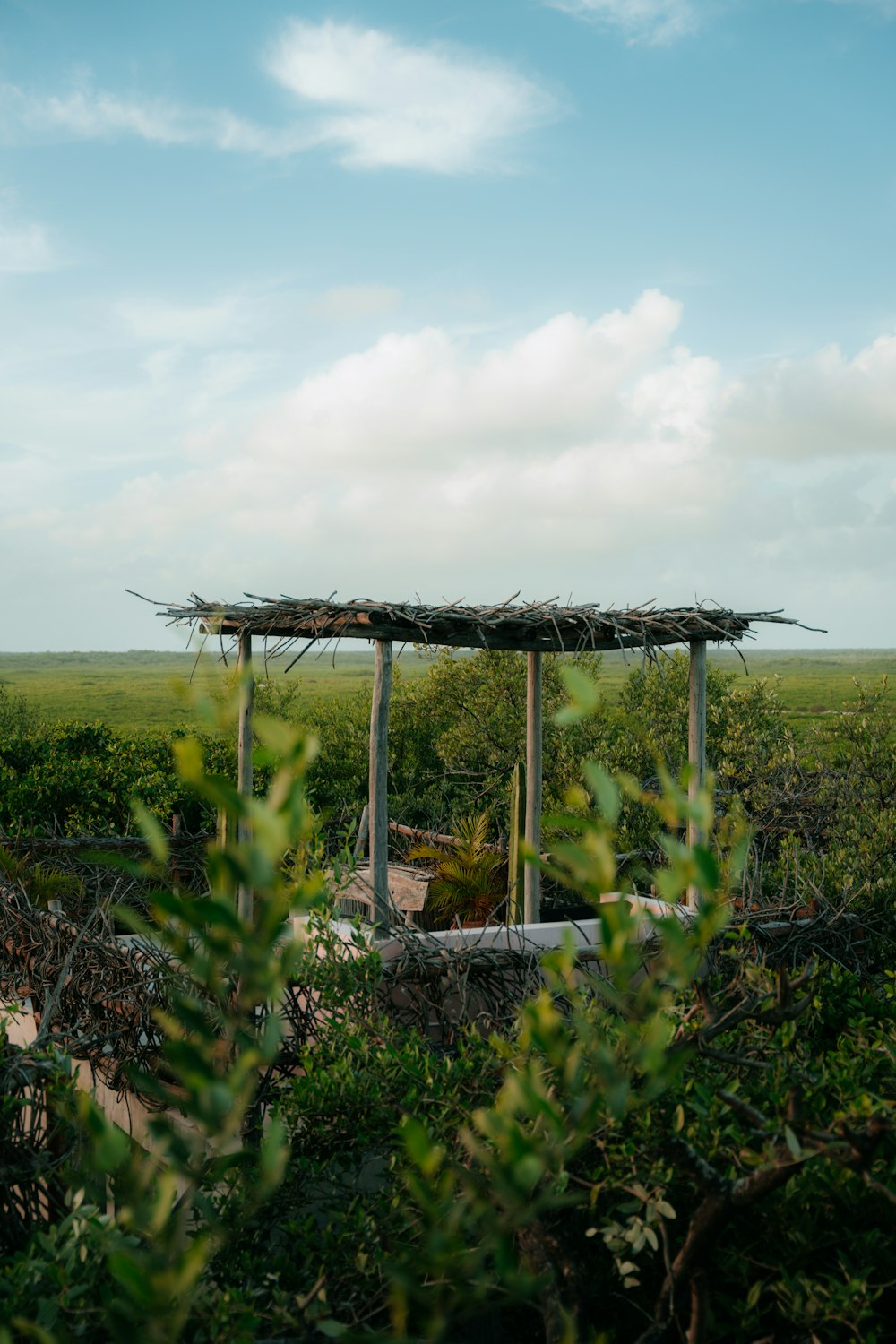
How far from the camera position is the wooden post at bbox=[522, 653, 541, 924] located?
7.30 metres

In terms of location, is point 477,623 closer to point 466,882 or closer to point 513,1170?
point 466,882

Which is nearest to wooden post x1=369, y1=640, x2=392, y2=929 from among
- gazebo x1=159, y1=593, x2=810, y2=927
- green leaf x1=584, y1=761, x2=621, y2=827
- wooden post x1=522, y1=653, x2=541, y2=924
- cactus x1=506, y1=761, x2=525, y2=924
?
gazebo x1=159, y1=593, x2=810, y2=927

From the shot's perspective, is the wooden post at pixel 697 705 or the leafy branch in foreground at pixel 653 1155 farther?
the wooden post at pixel 697 705

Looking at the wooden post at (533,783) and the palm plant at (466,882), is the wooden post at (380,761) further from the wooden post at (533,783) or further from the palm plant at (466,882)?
the palm plant at (466,882)

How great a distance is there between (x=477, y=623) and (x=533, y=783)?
170 cm

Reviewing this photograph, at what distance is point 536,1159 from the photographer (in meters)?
1.13

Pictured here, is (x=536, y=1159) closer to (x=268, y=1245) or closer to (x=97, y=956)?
(x=268, y=1245)

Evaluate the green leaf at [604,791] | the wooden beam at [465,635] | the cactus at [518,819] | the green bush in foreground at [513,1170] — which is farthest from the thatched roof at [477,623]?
the green leaf at [604,791]

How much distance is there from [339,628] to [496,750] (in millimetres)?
7466

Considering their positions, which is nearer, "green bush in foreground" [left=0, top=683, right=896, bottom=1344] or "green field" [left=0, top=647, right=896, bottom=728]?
"green bush in foreground" [left=0, top=683, right=896, bottom=1344]

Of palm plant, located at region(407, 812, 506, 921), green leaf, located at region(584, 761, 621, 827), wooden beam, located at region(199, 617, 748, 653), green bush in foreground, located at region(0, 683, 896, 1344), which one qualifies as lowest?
palm plant, located at region(407, 812, 506, 921)

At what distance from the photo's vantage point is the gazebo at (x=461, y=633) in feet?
20.0

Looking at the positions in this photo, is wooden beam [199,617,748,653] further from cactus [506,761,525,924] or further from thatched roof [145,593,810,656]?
cactus [506,761,525,924]

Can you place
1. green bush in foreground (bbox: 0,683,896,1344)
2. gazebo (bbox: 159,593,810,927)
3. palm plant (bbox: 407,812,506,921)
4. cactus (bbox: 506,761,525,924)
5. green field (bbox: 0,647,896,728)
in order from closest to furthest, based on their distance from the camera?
1. green bush in foreground (bbox: 0,683,896,1344)
2. gazebo (bbox: 159,593,810,927)
3. cactus (bbox: 506,761,525,924)
4. palm plant (bbox: 407,812,506,921)
5. green field (bbox: 0,647,896,728)
